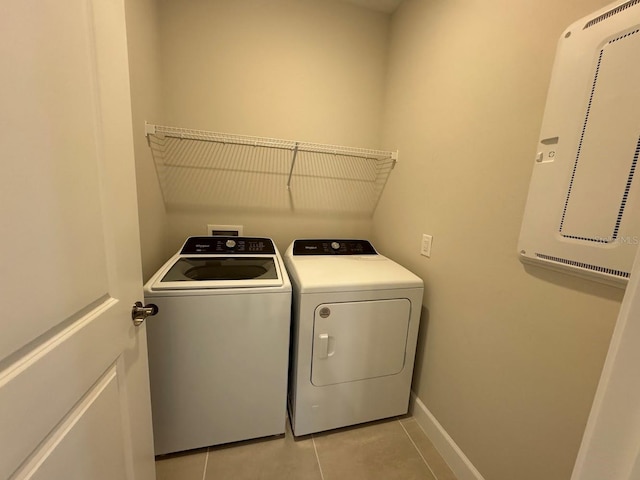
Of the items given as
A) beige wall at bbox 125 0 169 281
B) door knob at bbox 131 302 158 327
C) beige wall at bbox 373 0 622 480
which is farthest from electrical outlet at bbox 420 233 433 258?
beige wall at bbox 125 0 169 281

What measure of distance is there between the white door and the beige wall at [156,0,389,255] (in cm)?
111

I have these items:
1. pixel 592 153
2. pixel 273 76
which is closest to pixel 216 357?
pixel 592 153

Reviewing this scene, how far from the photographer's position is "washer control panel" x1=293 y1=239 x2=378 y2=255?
75.2 inches

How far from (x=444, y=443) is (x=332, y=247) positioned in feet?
4.44

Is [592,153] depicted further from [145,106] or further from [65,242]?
[145,106]

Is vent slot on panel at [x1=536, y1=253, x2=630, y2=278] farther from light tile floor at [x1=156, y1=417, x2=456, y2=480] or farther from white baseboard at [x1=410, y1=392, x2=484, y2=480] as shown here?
light tile floor at [x1=156, y1=417, x2=456, y2=480]

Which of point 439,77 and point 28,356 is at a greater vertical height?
point 439,77

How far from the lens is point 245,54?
1820mm

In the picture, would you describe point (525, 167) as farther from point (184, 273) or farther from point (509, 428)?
point (184, 273)

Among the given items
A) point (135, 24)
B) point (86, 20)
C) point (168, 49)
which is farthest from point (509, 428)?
point (168, 49)

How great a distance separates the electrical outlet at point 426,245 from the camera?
1.60 m

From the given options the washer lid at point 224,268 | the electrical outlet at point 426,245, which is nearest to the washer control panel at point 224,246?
the washer lid at point 224,268

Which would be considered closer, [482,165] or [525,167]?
[525,167]

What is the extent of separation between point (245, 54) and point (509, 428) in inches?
103
